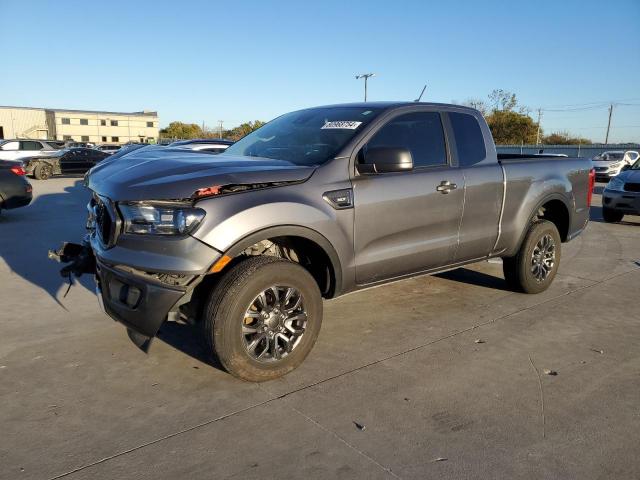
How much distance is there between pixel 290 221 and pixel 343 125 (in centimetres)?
112

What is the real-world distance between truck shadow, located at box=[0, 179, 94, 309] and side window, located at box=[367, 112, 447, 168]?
348 cm

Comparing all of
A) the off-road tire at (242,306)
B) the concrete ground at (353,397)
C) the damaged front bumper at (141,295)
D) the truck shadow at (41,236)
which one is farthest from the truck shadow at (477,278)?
the truck shadow at (41,236)

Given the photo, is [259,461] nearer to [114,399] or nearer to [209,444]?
[209,444]

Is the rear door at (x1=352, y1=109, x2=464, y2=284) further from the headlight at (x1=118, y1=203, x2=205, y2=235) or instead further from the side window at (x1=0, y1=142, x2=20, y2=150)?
the side window at (x1=0, y1=142, x2=20, y2=150)

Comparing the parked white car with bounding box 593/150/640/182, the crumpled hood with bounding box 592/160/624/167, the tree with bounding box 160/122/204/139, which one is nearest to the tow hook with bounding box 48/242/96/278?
the parked white car with bounding box 593/150/640/182

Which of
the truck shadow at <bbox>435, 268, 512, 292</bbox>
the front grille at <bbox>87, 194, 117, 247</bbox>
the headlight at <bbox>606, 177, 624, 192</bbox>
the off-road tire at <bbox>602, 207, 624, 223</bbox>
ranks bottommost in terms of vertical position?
the truck shadow at <bbox>435, 268, 512, 292</bbox>

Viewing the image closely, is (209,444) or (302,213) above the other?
(302,213)

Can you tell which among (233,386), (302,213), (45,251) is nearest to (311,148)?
(302,213)

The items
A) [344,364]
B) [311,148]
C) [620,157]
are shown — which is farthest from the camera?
[620,157]

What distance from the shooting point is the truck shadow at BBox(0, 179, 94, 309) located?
566 centimetres

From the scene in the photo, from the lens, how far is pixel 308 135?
4.12 meters

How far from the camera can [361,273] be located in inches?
147

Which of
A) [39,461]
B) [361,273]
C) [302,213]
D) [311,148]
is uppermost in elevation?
[311,148]

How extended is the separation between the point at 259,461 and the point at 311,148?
2294mm
